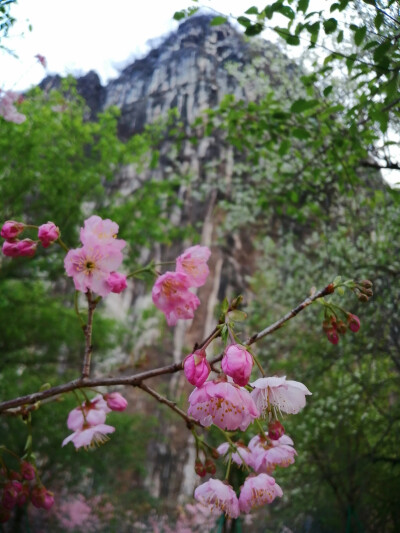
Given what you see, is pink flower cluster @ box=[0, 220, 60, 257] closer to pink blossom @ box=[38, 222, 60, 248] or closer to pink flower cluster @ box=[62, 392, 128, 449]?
pink blossom @ box=[38, 222, 60, 248]

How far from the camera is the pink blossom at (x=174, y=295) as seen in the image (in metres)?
0.72

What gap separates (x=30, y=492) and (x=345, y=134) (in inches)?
66.9

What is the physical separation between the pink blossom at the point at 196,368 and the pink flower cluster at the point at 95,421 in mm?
225

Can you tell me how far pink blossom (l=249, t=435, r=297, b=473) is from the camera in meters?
0.66

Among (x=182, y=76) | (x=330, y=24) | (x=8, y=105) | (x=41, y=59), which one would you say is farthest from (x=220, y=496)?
(x=182, y=76)

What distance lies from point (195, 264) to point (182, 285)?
2.0 inches

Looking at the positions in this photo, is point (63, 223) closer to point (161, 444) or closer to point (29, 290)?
point (29, 290)

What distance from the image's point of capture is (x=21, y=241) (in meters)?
0.70

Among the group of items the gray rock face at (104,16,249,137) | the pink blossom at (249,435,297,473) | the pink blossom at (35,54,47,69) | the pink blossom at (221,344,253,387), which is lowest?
the pink blossom at (249,435,297,473)

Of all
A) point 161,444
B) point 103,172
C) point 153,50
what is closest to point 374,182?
point 103,172

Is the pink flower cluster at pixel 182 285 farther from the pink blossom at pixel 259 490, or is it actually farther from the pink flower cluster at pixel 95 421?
the pink blossom at pixel 259 490

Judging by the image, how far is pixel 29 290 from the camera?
4172mm

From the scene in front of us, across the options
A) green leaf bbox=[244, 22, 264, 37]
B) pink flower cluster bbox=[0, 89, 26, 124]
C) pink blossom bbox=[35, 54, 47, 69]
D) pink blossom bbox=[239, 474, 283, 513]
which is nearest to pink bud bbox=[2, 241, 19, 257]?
pink blossom bbox=[239, 474, 283, 513]

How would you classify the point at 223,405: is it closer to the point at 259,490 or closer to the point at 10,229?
the point at 259,490
